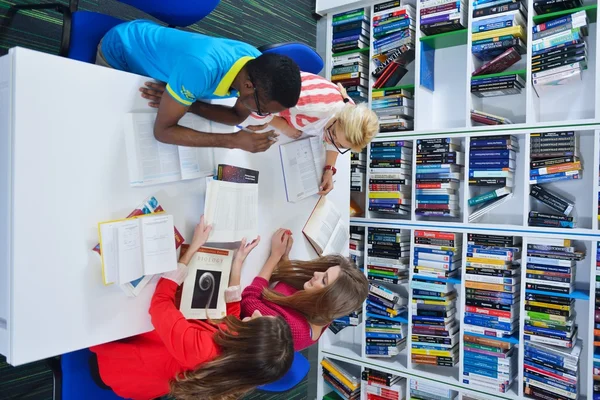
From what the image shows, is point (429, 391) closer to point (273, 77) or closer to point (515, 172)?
point (515, 172)

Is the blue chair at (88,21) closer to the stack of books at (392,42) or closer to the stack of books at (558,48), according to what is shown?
the stack of books at (392,42)

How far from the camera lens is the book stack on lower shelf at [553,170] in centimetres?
253

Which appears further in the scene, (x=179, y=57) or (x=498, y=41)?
(x=498, y=41)

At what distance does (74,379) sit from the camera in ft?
5.34

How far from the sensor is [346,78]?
332cm

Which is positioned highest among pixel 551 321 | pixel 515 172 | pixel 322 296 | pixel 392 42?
pixel 392 42

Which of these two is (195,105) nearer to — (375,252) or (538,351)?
(375,252)

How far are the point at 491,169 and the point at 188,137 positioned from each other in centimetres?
195

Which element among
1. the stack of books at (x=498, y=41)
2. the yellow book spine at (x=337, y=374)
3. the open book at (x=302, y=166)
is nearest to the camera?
the open book at (x=302, y=166)

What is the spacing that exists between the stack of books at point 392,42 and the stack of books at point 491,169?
0.73m

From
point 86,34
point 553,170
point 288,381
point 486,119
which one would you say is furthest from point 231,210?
point 553,170

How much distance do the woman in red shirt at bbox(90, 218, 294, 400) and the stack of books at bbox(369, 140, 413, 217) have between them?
172 centimetres

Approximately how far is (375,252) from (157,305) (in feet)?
6.31

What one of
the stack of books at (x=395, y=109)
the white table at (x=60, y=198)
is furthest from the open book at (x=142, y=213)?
the stack of books at (x=395, y=109)
